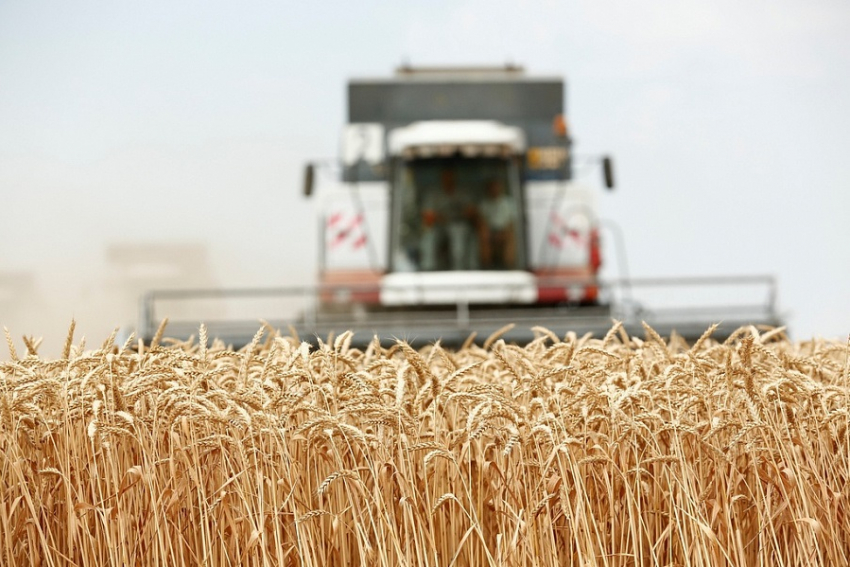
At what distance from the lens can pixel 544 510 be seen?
2945 millimetres

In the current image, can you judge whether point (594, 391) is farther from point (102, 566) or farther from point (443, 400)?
point (102, 566)

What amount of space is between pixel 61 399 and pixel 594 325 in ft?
20.1

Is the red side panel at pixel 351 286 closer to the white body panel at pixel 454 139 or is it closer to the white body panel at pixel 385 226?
the white body panel at pixel 385 226

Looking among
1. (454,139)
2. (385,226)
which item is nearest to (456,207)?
(454,139)

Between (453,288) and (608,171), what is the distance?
213cm

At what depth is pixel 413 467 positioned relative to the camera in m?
2.92

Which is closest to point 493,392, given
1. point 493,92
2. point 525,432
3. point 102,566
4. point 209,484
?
point 525,432

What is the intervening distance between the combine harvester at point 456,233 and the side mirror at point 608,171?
0.01 meters

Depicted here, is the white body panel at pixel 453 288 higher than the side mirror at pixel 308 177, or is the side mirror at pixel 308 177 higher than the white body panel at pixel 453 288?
the side mirror at pixel 308 177

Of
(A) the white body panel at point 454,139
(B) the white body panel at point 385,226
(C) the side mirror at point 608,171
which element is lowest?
(B) the white body panel at point 385,226

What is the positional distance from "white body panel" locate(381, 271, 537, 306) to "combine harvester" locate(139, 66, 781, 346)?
0.05 feet

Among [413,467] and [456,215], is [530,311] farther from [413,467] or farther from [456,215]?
[413,467]

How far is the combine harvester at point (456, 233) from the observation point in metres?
9.59

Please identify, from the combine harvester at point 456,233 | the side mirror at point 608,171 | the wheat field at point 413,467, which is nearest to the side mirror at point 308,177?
the combine harvester at point 456,233
